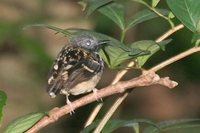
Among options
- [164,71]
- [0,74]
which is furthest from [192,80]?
[0,74]

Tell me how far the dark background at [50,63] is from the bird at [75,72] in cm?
251

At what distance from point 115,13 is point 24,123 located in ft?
2.47

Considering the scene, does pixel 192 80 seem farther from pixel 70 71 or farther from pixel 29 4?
pixel 70 71

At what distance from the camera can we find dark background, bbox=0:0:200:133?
246 inches

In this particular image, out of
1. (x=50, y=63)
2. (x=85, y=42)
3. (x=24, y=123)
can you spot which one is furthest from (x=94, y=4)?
(x=50, y=63)

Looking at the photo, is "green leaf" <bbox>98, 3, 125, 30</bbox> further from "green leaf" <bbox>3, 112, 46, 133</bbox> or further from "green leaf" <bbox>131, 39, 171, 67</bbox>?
"green leaf" <bbox>3, 112, 46, 133</bbox>

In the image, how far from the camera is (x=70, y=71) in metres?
3.23

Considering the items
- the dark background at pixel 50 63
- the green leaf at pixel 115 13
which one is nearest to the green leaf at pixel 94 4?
the green leaf at pixel 115 13

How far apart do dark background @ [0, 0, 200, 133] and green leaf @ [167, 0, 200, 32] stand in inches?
130

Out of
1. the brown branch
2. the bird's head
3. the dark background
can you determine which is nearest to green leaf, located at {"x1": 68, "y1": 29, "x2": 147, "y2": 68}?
the brown branch

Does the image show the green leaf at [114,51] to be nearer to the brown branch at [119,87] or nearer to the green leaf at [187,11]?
the brown branch at [119,87]

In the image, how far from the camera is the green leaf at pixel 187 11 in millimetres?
2717

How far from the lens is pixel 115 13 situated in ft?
10.2

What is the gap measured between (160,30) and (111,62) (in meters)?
3.96
